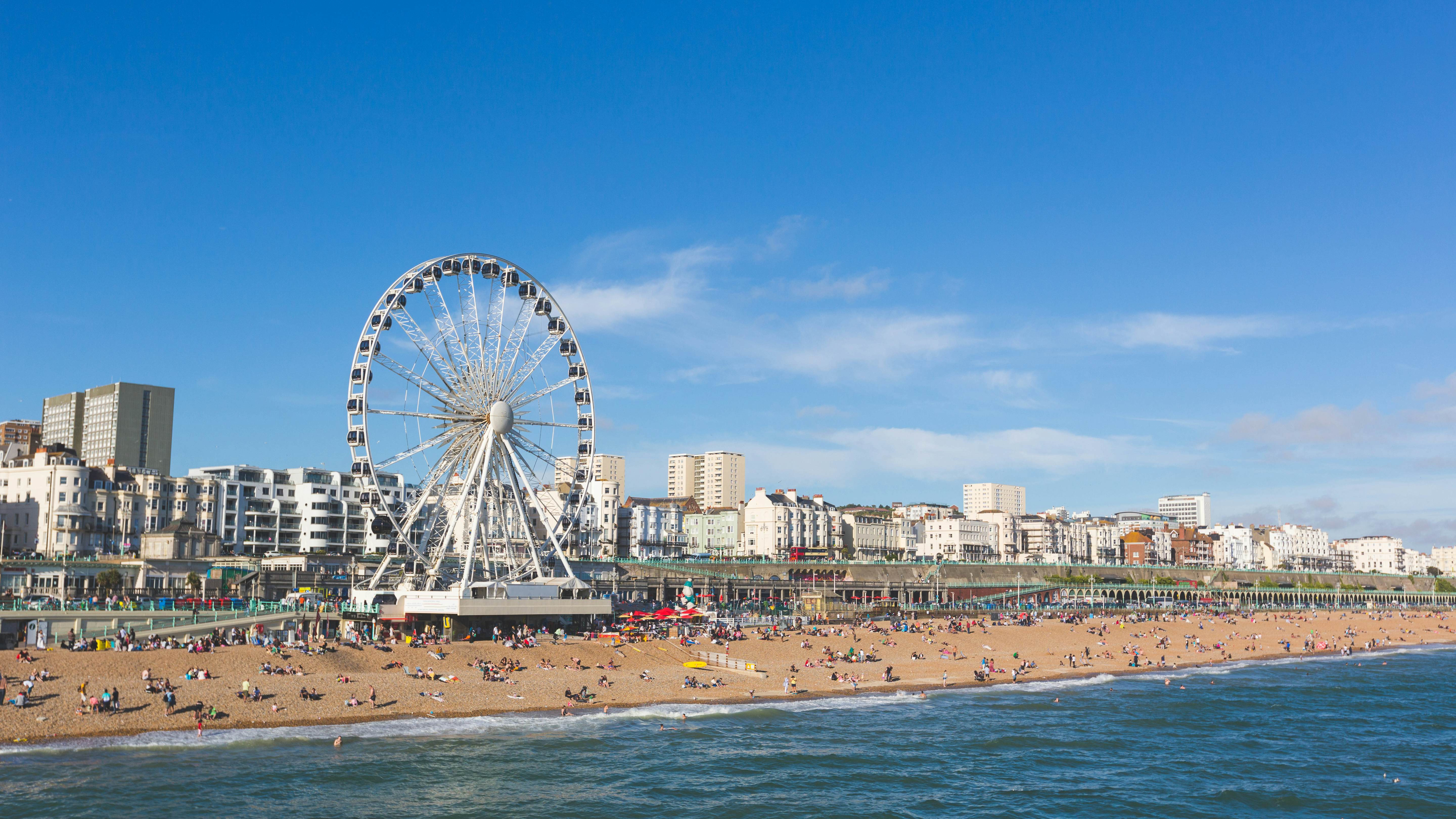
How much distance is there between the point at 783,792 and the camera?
106ft

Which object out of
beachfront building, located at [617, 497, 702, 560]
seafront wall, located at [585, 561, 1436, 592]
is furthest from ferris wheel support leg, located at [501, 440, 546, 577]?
beachfront building, located at [617, 497, 702, 560]

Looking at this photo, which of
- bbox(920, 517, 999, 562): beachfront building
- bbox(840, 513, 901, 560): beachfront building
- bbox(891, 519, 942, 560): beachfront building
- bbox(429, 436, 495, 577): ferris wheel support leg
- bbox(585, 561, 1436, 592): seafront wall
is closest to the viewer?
bbox(429, 436, 495, 577): ferris wheel support leg

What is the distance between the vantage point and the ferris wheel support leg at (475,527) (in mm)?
54656

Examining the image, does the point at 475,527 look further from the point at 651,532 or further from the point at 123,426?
the point at 123,426

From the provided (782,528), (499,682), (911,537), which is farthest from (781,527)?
(499,682)

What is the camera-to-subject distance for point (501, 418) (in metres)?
56.2

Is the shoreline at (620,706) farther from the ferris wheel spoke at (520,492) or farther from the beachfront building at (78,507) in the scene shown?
the beachfront building at (78,507)

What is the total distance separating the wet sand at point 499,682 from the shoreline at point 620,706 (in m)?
0.09

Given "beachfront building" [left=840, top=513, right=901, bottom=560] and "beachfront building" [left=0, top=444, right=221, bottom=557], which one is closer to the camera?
"beachfront building" [left=0, top=444, right=221, bottom=557]

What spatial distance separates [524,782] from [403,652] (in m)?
18.3

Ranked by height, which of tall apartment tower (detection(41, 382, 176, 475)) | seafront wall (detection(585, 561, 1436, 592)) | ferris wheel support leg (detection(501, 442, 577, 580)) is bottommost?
seafront wall (detection(585, 561, 1436, 592))

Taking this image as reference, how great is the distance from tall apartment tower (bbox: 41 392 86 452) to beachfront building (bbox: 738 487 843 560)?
360ft

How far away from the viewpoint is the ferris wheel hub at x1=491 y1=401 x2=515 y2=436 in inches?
2208

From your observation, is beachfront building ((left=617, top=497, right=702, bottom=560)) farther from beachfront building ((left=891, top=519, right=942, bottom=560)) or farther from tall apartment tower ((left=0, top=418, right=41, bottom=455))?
tall apartment tower ((left=0, top=418, right=41, bottom=455))
